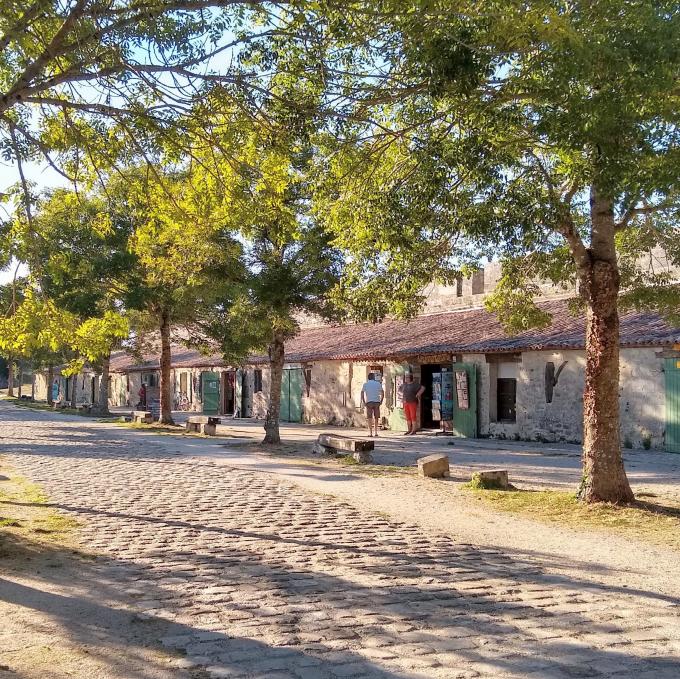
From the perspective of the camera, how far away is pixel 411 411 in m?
22.5

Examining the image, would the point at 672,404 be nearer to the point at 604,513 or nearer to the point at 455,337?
the point at 455,337

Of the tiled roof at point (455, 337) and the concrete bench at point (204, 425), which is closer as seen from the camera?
the tiled roof at point (455, 337)

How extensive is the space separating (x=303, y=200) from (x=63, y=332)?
27.4ft

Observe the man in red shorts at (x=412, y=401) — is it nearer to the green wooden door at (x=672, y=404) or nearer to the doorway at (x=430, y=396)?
the doorway at (x=430, y=396)

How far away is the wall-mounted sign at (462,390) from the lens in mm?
21781

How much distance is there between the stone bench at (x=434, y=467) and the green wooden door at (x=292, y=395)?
686 inches

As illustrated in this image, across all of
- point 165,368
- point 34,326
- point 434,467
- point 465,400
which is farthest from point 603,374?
point 165,368

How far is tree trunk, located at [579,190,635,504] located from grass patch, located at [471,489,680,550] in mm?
276

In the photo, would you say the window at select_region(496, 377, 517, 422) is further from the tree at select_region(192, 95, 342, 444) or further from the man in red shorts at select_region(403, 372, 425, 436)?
the tree at select_region(192, 95, 342, 444)

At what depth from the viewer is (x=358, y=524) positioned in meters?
8.52

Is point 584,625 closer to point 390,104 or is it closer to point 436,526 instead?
point 436,526

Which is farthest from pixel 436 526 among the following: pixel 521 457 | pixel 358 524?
pixel 521 457

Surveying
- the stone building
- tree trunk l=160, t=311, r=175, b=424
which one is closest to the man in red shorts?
the stone building

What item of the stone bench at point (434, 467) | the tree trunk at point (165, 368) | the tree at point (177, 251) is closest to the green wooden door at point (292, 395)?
the tree at point (177, 251)
